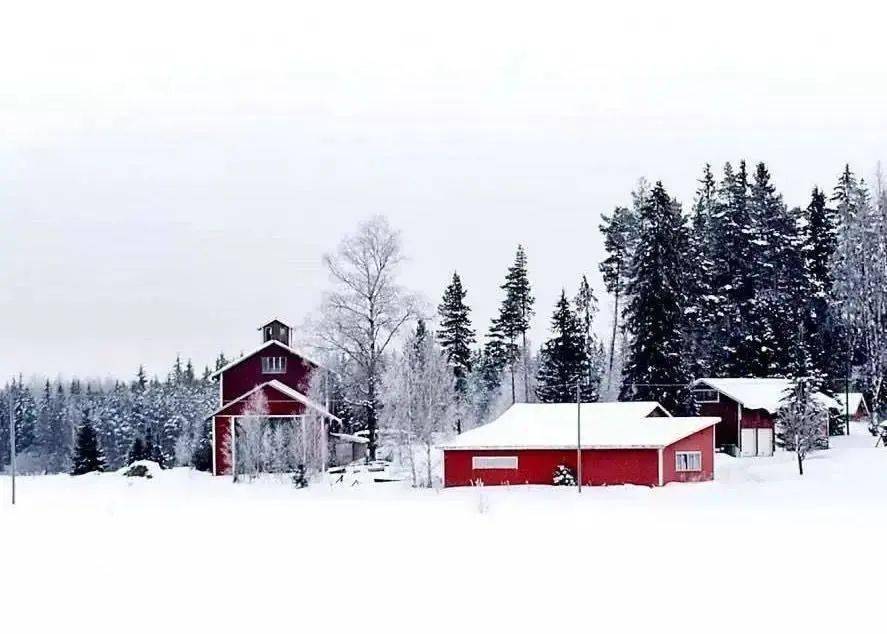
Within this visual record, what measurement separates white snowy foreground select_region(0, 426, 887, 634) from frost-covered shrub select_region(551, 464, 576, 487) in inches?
484

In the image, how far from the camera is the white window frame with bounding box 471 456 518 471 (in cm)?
4306

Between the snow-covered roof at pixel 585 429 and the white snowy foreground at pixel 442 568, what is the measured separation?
12982 millimetres

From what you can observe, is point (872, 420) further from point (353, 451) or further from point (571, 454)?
point (353, 451)

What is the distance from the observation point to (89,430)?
2442 inches

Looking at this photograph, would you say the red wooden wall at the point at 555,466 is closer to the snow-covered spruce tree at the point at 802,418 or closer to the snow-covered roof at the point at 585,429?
the snow-covered roof at the point at 585,429

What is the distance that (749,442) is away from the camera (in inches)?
2210

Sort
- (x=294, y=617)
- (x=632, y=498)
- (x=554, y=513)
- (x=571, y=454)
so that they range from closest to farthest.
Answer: (x=294, y=617) → (x=554, y=513) → (x=632, y=498) → (x=571, y=454)

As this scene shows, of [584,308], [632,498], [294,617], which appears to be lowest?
[632,498]

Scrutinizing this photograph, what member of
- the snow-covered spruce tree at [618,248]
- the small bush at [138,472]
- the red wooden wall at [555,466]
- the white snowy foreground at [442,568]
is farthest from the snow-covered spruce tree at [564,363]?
the white snowy foreground at [442,568]

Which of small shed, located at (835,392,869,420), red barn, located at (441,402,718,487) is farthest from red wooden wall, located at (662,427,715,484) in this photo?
small shed, located at (835,392,869,420)

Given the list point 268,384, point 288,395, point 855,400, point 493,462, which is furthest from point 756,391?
point 268,384

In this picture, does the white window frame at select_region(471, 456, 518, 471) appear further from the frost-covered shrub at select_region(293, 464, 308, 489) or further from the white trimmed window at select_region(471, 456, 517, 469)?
the frost-covered shrub at select_region(293, 464, 308, 489)

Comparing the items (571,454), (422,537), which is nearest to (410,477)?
(571,454)

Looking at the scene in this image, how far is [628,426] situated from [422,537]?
26931mm
